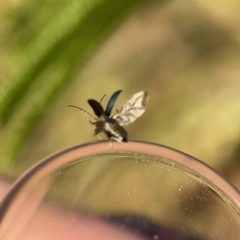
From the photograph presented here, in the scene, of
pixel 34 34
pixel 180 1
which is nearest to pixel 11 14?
pixel 34 34

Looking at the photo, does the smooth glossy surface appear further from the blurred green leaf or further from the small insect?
the blurred green leaf

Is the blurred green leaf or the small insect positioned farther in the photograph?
the blurred green leaf

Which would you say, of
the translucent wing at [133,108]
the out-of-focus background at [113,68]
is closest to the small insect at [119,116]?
the translucent wing at [133,108]

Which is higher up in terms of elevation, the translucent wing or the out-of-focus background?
the out-of-focus background

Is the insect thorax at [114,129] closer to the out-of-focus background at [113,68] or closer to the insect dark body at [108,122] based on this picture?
the insect dark body at [108,122]

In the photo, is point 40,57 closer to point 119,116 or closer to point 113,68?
point 113,68

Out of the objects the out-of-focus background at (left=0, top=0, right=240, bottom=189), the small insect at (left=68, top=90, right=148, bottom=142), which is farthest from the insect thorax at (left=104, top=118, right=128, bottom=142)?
the out-of-focus background at (left=0, top=0, right=240, bottom=189)
